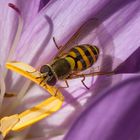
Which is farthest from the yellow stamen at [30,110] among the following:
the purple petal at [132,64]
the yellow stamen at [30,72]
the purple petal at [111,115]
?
the purple petal at [111,115]

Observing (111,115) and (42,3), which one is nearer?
(111,115)

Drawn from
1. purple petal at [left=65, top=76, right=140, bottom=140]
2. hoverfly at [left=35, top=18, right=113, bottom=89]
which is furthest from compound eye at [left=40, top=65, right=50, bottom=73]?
purple petal at [left=65, top=76, right=140, bottom=140]

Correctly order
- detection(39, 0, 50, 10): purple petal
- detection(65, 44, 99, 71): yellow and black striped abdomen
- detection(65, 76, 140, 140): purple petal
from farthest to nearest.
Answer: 1. detection(39, 0, 50, 10): purple petal
2. detection(65, 44, 99, 71): yellow and black striped abdomen
3. detection(65, 76, 140, 140): purple petal

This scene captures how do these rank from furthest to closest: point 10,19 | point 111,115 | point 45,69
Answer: point 10,19 → point 45,69 → point 111,115

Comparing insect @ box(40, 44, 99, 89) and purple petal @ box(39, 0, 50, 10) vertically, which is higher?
purple petal @ box(39, 0, 50, 10)

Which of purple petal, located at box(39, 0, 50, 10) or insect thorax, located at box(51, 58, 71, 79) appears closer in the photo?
insect thorax, located at box(51, 58, 71, 79)

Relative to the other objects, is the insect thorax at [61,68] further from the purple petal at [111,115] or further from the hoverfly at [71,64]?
the purple petal at [111,115]

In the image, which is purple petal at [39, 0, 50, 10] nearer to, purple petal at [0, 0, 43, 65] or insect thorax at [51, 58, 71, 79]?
purple petal at [0, 0, 43, 65]

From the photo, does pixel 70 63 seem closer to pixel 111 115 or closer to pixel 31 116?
pixel 31 116

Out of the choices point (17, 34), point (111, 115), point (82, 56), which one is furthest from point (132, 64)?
point (111, 115)
